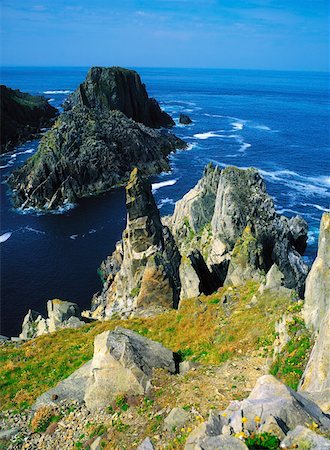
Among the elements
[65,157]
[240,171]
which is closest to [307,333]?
[240,171]

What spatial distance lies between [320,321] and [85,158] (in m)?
110

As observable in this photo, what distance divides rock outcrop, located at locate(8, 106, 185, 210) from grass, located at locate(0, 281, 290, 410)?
78.5 m

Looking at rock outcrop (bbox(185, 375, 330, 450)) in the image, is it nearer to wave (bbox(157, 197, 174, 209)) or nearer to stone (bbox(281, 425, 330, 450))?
stone (bbox(281, 425, 330, 450))

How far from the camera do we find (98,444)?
771 inches

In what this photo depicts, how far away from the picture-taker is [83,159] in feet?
403

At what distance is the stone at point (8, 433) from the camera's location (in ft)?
74.2

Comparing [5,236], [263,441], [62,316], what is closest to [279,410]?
[263,441]

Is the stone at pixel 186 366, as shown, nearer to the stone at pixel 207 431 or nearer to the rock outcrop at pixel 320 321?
the rock outcrop at pixel 320 321

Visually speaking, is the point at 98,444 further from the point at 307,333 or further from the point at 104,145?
the point at 104,145

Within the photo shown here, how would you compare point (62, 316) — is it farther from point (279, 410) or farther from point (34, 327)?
point (279, 410)

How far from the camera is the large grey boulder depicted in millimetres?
22312

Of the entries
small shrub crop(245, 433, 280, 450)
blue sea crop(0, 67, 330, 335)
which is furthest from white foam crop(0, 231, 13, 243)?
small shrub crop(245, 433, 280, 450)

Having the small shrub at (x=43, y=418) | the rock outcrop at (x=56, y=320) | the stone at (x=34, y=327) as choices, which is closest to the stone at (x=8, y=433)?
the small shrub at (x=43, y=418)

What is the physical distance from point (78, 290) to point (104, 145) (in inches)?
2712
